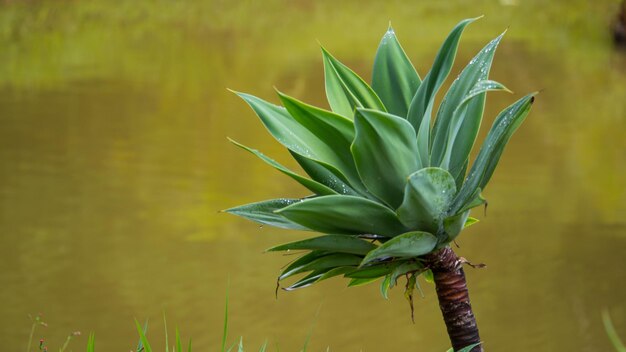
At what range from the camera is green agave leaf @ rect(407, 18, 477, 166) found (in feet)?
3.97

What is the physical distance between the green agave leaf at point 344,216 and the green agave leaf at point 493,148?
83 millimetres

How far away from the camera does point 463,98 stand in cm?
122

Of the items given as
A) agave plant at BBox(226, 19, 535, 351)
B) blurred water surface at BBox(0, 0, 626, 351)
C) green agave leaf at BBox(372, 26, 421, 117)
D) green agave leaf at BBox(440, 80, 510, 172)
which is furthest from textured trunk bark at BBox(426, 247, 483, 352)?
blurred water surface at BBox(0, 0, 626, 351)

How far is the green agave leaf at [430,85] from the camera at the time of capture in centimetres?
121

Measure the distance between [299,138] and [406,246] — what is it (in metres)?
0.19

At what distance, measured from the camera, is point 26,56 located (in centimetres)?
777

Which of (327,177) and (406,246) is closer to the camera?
(406,246)

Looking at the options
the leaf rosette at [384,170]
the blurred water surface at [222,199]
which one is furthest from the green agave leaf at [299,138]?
the blurred water surface at [222,199]

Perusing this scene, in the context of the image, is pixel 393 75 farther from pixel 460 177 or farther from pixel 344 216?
pixel 344 216

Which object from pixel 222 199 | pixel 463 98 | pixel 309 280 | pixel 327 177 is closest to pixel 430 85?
pixel 463 98

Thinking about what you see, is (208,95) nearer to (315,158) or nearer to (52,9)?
(52,9)

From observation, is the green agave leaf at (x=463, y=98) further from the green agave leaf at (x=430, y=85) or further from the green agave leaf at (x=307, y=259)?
the green agave leaf at (x=307, y=259)

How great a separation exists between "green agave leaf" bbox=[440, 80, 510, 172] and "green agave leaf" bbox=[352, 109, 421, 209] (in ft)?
0.14

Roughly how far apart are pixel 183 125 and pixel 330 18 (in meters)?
4.65
